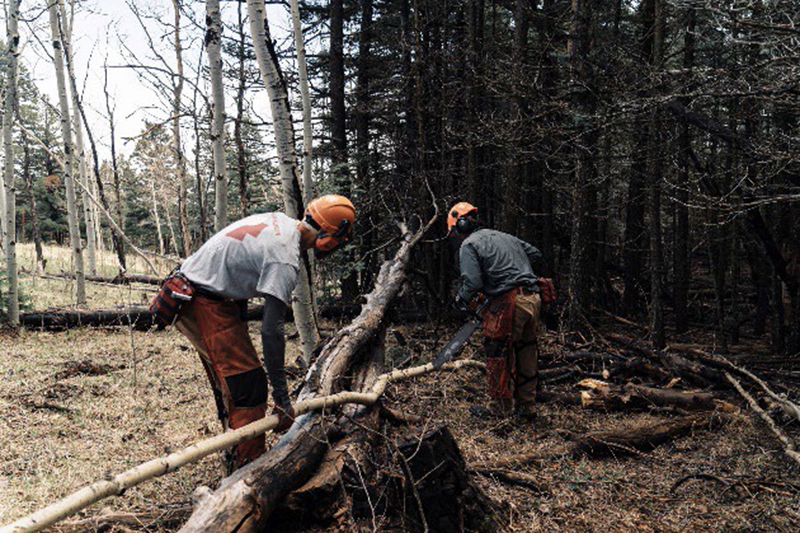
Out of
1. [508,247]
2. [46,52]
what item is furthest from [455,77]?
[46,52]

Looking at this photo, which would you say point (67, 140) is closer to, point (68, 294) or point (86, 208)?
point (68, 294)

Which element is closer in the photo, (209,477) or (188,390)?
(209,477)

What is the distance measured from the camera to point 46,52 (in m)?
15.8

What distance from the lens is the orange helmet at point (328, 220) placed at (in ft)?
11.7

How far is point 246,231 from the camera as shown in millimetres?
3355

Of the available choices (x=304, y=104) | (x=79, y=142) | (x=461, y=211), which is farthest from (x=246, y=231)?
(x=79, y=142)

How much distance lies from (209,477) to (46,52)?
58.7 feet

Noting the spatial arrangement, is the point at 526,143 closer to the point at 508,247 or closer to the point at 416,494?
the point at 508,247

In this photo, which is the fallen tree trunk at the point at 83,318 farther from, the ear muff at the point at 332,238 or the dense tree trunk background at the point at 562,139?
the ear muff at the point at 332,238

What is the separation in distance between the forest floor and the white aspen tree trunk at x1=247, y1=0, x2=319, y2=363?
55.7 inches

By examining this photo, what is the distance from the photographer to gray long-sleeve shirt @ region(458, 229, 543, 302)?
530 cm

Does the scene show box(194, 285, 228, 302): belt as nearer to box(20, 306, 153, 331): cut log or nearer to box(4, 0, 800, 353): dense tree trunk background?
box(4, 0, 800, 353): dense tree trunk background

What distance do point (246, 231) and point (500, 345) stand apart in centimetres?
314

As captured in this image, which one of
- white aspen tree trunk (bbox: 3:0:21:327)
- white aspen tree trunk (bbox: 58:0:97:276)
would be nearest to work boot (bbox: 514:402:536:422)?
white aspen tree trunk (bbox: 3:0:21:327)
